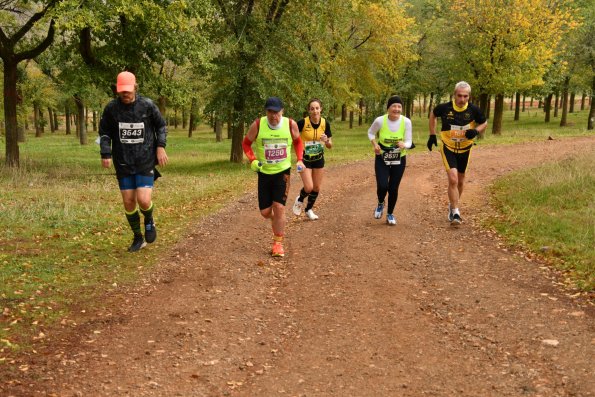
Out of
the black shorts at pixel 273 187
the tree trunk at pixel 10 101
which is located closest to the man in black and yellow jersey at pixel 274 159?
the black shorts at pixel 273 187

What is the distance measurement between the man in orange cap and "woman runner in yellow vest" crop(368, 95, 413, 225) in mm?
3843

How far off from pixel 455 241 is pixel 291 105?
14.1 metres

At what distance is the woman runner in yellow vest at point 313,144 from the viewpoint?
9.84m

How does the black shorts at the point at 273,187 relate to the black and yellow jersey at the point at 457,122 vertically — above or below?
below

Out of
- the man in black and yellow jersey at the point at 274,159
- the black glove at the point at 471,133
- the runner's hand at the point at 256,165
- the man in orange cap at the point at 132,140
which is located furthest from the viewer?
the black glove at the point at 471,133

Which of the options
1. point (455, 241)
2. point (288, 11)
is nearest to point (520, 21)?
point (288, 11)

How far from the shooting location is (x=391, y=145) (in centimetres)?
973

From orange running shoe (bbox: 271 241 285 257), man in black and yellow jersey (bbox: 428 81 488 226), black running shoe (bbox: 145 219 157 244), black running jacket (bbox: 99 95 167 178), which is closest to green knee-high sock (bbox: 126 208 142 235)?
black running shoe (bbox: 145 219 157 244)

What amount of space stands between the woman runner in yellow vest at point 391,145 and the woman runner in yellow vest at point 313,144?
34.6 inches

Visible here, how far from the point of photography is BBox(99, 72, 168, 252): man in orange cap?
24.2 ft

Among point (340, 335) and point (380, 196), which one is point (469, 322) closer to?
point (340, 335)

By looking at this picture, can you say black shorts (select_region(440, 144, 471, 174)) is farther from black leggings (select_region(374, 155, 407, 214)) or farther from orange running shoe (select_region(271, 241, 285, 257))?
orange running shoe (select_region(271, 241, 285, 257))

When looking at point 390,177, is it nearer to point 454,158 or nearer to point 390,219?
point 390,219

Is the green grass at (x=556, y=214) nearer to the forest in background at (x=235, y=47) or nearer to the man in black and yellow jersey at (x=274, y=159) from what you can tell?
the man in black and yellow jersey at (x=274, y=159)
